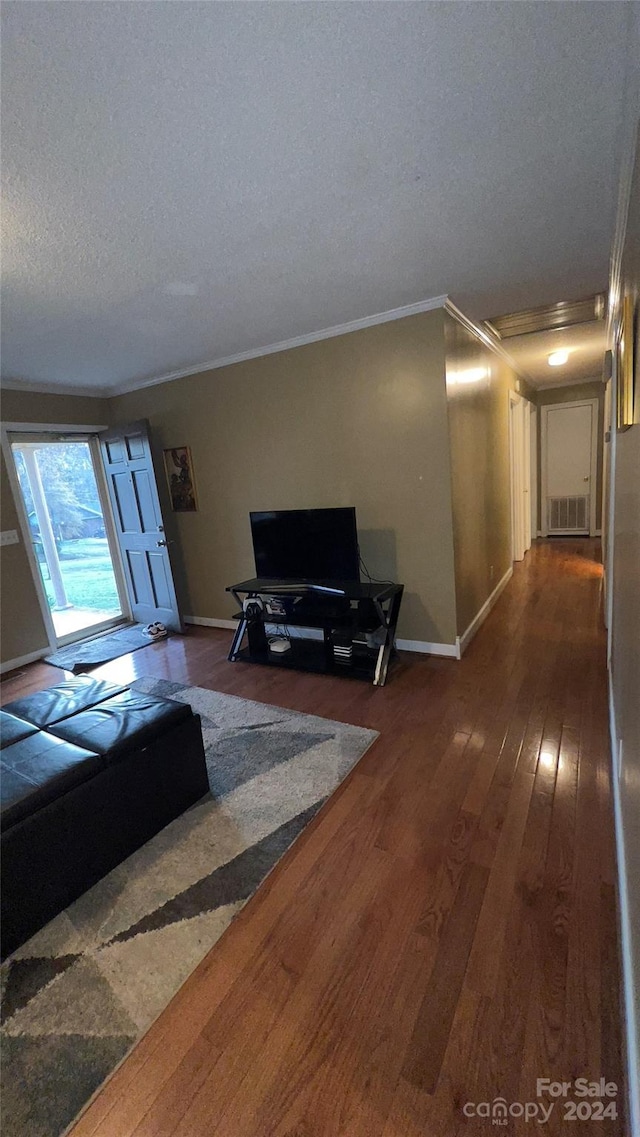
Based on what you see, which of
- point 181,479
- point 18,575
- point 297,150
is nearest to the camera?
point 297,150

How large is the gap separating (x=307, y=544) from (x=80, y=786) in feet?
7.22

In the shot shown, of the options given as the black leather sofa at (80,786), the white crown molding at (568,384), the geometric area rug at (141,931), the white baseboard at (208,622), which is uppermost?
the white crown molding at (568,384)

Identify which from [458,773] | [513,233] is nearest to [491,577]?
[458,773]

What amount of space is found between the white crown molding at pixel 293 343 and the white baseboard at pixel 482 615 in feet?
7.59

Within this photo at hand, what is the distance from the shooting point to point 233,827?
1.93 m

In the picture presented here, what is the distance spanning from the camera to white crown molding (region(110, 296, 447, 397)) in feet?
9.85

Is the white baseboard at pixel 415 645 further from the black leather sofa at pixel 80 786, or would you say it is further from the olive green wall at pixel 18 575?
the olive green wall at pixel 18 575

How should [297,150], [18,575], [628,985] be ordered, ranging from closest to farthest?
1. [628,985]
2. [297,150]
3. [18,575]

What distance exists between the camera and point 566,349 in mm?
4648

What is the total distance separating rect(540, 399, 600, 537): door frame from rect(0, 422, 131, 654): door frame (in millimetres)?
6237

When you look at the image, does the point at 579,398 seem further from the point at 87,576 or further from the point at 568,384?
the point at 87,576

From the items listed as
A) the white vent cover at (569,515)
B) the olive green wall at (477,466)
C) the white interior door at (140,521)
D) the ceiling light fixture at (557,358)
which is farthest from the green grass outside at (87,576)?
the white vent cover at (569,515)

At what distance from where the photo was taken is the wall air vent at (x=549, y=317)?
3289mm

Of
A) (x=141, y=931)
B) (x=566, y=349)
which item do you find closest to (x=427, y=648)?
(x=141, y=931)
